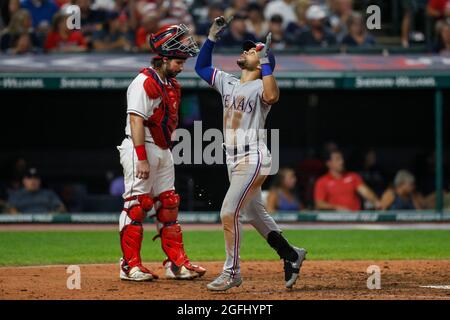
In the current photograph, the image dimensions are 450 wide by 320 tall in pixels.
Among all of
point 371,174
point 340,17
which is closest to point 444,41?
point 340,17

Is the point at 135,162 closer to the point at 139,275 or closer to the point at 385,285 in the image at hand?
the point at 139,275

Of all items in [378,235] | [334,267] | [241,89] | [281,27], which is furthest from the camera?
[281,27]

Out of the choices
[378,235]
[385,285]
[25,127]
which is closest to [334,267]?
[385,285]

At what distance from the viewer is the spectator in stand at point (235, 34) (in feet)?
48.5

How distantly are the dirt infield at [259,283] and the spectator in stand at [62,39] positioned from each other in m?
6.20

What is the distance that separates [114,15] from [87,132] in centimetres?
186

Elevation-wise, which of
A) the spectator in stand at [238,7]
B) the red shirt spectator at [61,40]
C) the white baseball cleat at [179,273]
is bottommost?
the white baseball cleat at [179,273]

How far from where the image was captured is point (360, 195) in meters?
13.8

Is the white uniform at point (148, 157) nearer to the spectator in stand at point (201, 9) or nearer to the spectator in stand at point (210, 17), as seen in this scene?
the spectator in stand at point (210, 17)

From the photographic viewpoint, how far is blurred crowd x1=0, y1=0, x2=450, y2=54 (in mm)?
14523

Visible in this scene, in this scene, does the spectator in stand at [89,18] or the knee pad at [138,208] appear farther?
the spectator in stand at [89,18]

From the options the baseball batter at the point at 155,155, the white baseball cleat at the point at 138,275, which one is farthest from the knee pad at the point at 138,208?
the white baseball cleat at the point at 138,275

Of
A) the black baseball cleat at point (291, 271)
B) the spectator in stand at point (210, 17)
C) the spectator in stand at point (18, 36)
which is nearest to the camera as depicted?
the black baseball cleat at point (291, 271)

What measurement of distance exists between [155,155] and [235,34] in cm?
734
